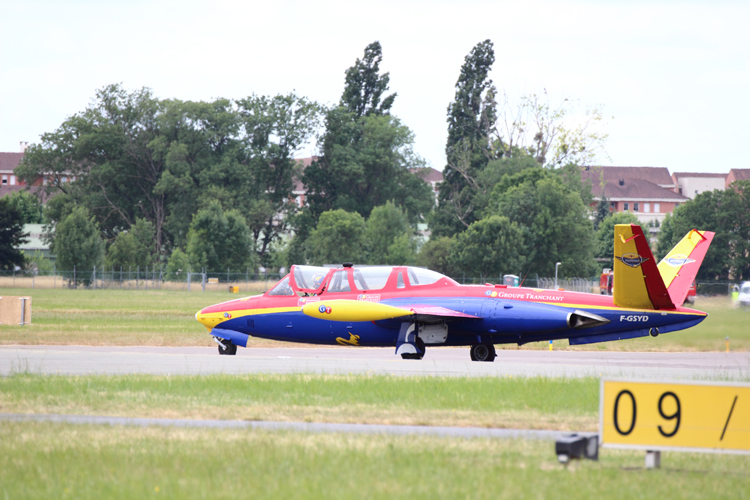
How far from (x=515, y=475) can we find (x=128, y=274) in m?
81.7

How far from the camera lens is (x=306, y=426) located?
1036 centimetres

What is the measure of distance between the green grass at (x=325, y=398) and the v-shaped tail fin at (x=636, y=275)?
2.55 m

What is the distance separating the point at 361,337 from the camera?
19.4 meters

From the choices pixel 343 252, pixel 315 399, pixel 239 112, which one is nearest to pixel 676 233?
pixel 343 252

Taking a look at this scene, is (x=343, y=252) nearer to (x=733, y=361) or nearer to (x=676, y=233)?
(x=676, y=233)

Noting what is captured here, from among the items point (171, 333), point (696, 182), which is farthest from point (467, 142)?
point (696, 182)

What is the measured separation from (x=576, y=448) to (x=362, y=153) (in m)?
95.2

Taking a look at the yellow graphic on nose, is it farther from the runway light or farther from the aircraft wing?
the runway light

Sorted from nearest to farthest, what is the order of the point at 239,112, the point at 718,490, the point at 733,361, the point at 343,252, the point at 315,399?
the point at 718,490, the point at 315,399, the point at 733,361, the point at 343,252, the point at 239,112

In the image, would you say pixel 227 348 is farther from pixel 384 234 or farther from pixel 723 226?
pixel 723 226

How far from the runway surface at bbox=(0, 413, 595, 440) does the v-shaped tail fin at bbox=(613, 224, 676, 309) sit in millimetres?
5980

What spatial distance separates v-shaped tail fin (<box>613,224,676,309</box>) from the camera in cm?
1502

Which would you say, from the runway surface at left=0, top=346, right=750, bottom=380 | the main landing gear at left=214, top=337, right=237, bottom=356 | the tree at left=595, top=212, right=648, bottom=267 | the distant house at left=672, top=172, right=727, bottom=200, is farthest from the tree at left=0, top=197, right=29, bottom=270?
the distant house at left=672, top=172, right=727, bottom=200

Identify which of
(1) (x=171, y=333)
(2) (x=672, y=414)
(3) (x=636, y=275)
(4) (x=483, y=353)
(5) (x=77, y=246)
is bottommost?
(1) (x=171, y=333)
